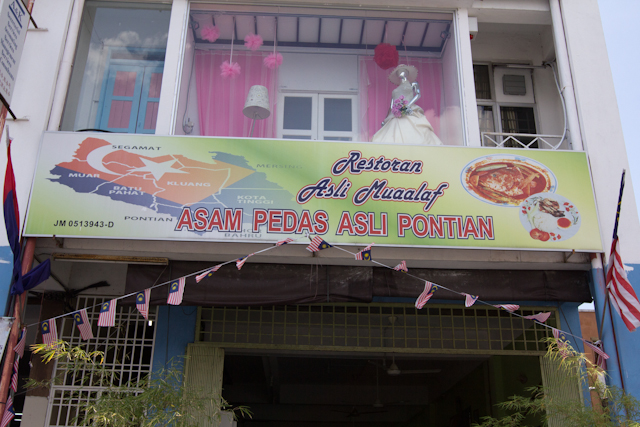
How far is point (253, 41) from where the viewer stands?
756 cm

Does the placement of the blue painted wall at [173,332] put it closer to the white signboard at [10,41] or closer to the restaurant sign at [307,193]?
the restaurant sign at [307,193]

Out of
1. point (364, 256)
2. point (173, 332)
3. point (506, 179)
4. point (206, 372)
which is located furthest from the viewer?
point (173, 332)

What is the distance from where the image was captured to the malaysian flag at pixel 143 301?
18.1 feet

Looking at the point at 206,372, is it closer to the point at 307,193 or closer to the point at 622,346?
the point at 307,193

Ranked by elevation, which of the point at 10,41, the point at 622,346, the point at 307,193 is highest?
the point at 10,41

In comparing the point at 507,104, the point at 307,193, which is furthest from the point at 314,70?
the point at 507,104

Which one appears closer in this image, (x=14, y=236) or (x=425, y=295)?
(x=14, y=236)

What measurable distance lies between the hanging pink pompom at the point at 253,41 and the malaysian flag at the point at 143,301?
373cm

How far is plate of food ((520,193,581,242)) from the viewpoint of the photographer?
19.6 feet

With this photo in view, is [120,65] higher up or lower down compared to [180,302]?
higher up

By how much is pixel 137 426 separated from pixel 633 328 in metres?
4.93

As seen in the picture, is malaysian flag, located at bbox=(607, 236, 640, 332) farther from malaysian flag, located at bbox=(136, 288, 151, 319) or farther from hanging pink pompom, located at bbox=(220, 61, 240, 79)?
hanging pink pompom, located at bbox=(220, 61, 240, 79)

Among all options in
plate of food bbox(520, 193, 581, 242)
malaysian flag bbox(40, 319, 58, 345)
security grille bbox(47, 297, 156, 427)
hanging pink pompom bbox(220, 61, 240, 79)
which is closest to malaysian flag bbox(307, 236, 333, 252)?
plate of food bbox(520, 193, 581, 242)

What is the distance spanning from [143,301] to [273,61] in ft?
12.4
